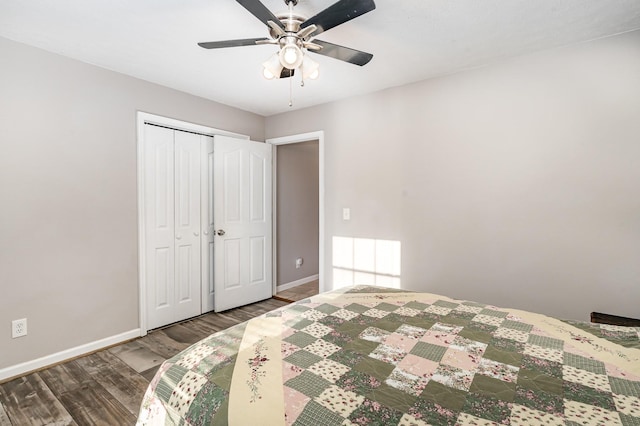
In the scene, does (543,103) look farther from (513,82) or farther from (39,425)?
(39,425)

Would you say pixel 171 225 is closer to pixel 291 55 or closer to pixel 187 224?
pixel 187 224

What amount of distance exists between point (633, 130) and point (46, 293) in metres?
4.34

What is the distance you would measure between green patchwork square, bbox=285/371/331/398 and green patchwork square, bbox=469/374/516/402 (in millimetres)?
456

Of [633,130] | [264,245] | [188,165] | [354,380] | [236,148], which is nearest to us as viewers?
[354,380]

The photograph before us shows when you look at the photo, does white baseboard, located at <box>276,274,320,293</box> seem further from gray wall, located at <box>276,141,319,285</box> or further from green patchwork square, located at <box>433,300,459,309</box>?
green patchwork square, located at <box>433,300,459,309</box>

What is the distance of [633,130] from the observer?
2.02 meters

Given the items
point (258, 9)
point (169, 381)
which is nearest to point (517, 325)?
point (169, 381)

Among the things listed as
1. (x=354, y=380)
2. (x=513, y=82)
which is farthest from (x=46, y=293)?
(x=513, y=82)

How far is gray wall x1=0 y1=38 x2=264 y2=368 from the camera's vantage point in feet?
7.15

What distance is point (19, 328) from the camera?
2.21 metres

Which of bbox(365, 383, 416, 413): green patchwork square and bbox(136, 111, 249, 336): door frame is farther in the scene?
bbox(136, 111, 249, 336): door frame

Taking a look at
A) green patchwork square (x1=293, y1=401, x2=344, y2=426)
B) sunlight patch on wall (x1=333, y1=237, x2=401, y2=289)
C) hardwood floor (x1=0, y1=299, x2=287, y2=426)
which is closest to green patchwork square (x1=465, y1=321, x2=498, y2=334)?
green patchwork square (x1=293, y1=401, x2=344, y2=426)

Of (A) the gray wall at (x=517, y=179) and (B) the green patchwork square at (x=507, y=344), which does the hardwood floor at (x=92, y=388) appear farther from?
(A) the gray wall at (x=517, y=179)

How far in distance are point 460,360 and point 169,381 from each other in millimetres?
1044
